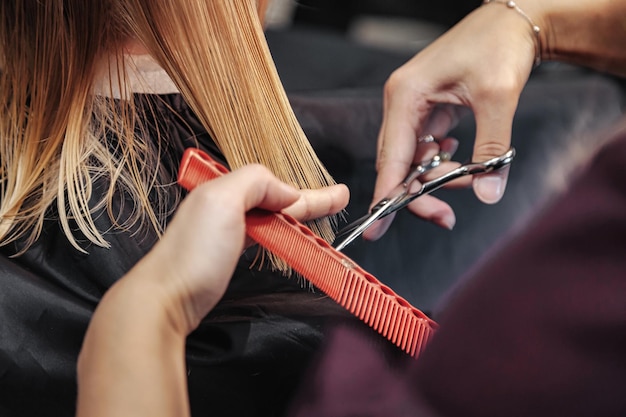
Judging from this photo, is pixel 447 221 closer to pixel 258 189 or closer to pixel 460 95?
pixel 460 95

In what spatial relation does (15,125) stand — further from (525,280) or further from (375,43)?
(375,43)

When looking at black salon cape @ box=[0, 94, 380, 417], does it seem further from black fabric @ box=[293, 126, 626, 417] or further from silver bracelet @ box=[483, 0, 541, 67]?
silver bracelet @ box=[483, 0, 541, 67]

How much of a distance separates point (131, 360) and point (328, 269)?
0.15m

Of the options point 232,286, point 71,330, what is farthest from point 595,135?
point 71,330

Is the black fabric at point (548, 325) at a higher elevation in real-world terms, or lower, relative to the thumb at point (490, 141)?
higher

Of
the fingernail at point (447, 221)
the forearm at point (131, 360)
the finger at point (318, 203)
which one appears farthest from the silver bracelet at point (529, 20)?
the forearm at point (131, 360)

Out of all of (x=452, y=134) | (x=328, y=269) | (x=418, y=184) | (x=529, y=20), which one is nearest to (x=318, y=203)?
(x=328, y=269)

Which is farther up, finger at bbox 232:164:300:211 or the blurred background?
finger at bbox 232:164:300:211

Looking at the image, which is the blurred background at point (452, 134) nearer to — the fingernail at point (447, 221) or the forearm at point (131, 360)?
the fingernail at point (447, 221)

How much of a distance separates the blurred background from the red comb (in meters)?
0.12

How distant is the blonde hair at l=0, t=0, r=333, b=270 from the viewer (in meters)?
Result: 0.58

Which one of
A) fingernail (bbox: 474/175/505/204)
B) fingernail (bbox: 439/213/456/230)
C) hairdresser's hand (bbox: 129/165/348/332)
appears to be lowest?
fingernail (bbox: 439/213/456/230)

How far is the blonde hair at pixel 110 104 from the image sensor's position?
58cm

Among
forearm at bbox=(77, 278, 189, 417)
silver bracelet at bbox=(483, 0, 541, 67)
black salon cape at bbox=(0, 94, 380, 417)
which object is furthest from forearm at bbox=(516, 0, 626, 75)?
forearm at bbox=(77, 278, 189, 417)
